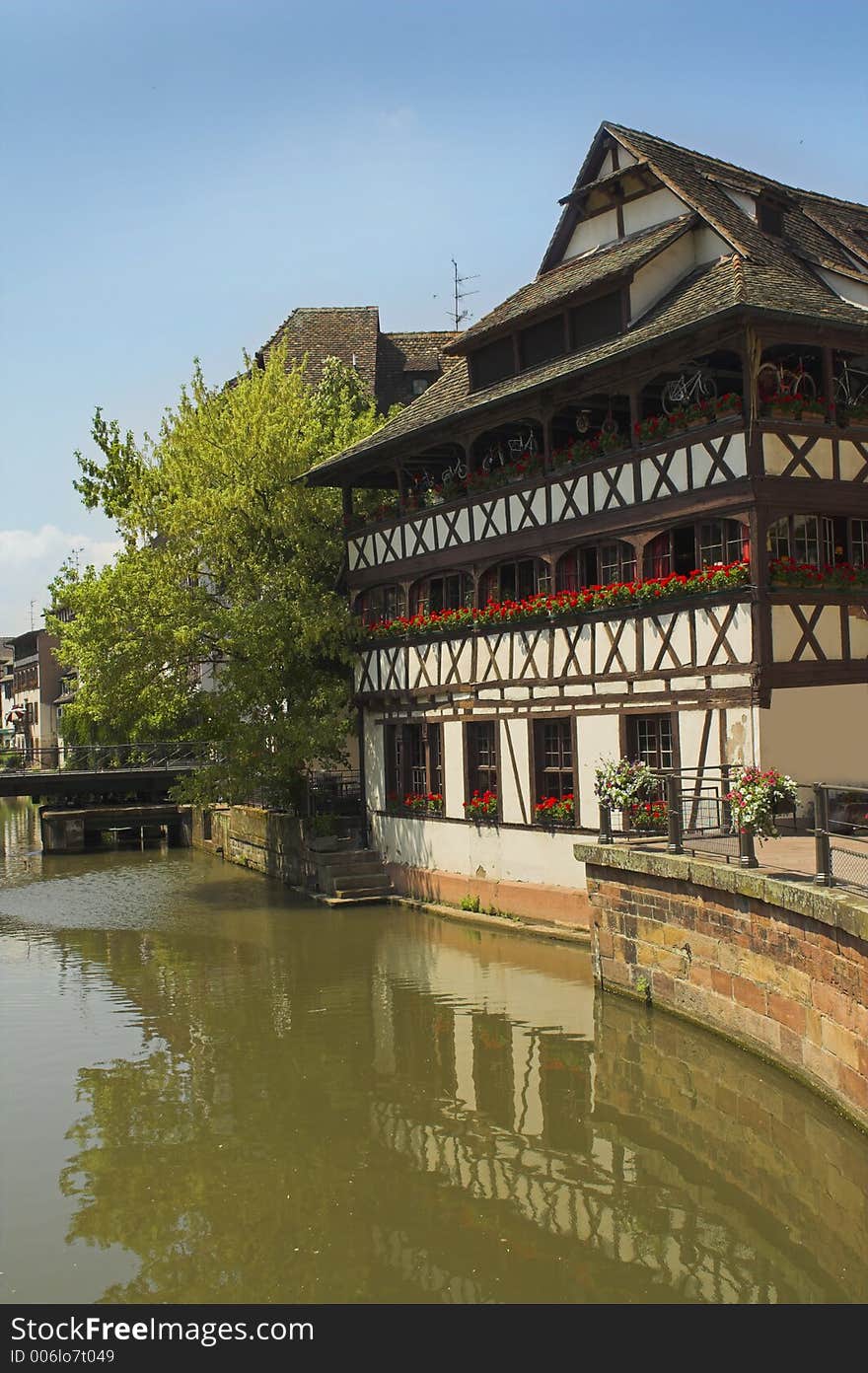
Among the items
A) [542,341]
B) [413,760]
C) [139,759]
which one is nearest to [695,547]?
[542,341]

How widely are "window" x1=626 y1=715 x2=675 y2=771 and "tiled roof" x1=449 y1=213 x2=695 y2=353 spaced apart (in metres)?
6.93

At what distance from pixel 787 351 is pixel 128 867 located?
23.6 metres

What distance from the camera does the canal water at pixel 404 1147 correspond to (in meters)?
9.35

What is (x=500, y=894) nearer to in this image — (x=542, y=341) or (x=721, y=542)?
(x=721, y=542)

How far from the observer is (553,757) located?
22.0m

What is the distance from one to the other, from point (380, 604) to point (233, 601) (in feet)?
11.2

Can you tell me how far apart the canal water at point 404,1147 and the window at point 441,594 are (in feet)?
24.0

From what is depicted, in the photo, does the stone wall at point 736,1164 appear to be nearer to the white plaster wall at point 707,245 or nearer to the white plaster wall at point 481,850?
the white plaster wall at point 481,850

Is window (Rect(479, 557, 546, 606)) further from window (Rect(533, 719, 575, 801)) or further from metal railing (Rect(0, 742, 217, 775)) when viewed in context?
metal railing (Rect(0, 742, 217, 775))

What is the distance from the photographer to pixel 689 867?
14.5 meters

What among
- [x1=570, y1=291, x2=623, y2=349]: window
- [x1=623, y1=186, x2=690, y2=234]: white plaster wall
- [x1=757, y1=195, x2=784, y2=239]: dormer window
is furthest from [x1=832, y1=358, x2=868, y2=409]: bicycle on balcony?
[x1=623, y1=186, x2=690, y2=234]: white plaster wall

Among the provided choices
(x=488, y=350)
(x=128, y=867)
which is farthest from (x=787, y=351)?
(x=128, y=867)

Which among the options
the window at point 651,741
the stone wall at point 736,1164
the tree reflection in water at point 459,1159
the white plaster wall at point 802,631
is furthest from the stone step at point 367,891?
the stone wall at point 736,1164
